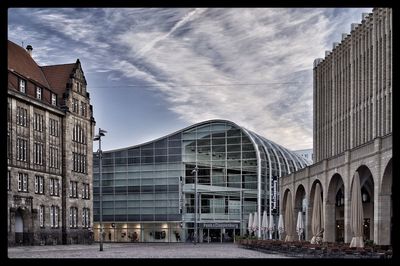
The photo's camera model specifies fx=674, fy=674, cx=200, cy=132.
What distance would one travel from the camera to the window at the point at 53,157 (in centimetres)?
6406

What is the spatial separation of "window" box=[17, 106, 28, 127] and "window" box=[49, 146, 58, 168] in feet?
20.2

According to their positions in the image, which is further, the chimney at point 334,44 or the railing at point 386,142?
the chimney at point 334,44

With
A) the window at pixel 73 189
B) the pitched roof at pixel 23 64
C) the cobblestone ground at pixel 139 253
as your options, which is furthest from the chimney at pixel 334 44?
the window at pixel 73 189

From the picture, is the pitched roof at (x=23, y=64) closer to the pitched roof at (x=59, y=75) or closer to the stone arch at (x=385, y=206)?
the pitched roof at (x=59, y=75)

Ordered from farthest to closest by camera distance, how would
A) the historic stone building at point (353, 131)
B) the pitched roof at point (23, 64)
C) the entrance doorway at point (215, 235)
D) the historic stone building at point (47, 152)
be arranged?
1. the entrance doorway at point (215, 235)
2. the pitched roof at point (23, 64)
3. the historic stone building at point (47, 152)
4. the historic stone building at point (353, 131)

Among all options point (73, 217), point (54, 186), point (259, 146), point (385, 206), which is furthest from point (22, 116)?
point (385, 206)

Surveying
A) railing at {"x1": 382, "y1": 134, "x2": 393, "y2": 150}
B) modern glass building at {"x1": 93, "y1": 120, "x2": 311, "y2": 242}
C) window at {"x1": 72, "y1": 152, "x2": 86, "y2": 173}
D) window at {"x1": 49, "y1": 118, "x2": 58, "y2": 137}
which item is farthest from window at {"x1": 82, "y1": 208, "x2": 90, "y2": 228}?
railing at {"x1": 382, "y1": 134, "x2": 393, "y2": 150}

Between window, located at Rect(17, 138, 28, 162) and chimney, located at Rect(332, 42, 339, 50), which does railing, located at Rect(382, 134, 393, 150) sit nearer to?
chimney, located at Rect(332, 42, 339, 50)

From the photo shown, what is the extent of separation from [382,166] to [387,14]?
745 inches

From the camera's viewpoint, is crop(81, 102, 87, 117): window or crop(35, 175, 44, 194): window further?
crop(81, 102, 87, 117): window

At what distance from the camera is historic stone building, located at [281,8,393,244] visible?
33812mm

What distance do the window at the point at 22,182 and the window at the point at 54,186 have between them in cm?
558

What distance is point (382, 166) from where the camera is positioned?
32500mm

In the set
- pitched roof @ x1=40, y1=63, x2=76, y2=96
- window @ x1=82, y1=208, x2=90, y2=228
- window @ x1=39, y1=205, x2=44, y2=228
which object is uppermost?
pitched roof @ x1=40, y1=63, x2=76, y2=96
